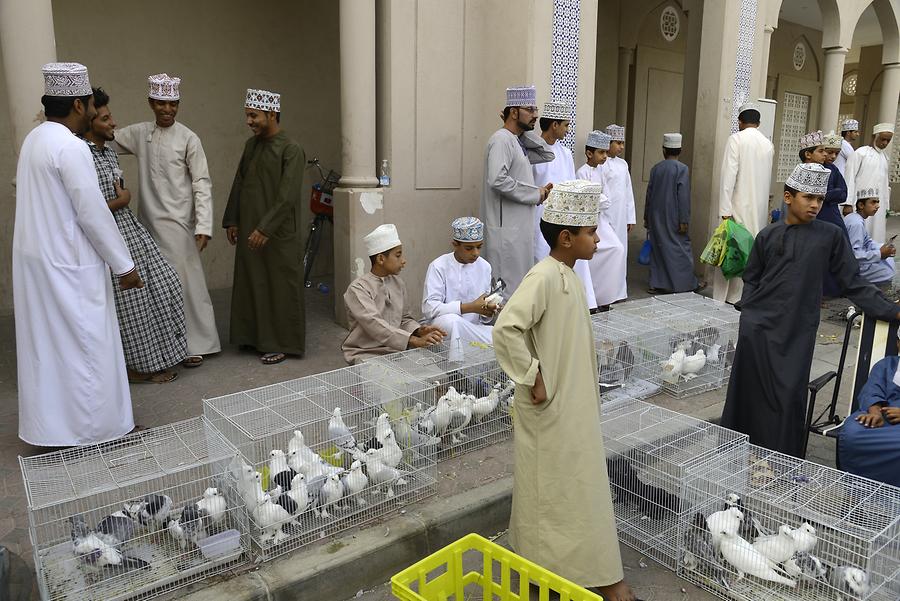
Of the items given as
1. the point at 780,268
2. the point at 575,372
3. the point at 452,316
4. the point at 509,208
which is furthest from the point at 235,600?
the point at 509,208

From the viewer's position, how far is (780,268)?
362cm

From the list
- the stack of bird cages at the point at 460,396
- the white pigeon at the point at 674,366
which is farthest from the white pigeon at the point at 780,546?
the white pigeon at the point at 674,366

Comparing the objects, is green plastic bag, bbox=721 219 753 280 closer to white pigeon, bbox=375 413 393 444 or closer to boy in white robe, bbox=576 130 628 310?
boy in white robe, bbox=576 130 628 310

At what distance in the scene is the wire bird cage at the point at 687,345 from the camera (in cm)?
476

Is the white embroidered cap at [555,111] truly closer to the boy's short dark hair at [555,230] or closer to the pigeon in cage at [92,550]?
the boy's short dark hair at [555,230]

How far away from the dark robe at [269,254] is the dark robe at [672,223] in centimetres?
427

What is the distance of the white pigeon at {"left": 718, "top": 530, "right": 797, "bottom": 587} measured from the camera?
265cm

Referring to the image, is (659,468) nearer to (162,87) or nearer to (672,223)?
(162,87)

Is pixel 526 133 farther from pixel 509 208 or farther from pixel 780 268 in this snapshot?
pixel 780 268

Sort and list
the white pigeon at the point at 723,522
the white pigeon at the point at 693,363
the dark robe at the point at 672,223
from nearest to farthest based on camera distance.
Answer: the white pigeon at the point at 723,522, the white pigeon at the point at 693,363, the dark robe at the point at 672,223

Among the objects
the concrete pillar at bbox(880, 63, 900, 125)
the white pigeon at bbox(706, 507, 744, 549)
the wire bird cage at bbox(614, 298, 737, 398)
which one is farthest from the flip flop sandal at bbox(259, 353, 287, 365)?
the concrete pillar at bbox(880, 63, 900, 125)

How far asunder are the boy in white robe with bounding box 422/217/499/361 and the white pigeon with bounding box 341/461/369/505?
1.26m

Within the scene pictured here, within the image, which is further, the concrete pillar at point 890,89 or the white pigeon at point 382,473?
the concrete pillar at point 890,89

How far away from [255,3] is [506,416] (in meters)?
5.57
